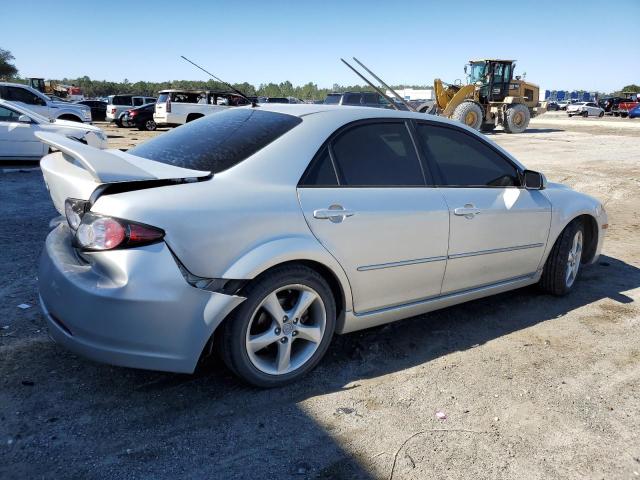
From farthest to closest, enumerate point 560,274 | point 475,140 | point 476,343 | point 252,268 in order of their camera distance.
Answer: point 560,274, point 475,140, point 476,343, point 252,268

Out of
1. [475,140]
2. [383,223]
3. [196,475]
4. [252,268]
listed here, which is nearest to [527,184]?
[475,140]

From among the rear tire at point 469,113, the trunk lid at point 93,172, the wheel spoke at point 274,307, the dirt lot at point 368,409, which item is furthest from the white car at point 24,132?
the rear tire at point 469,113

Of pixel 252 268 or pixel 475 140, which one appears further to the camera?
pixel 475 140

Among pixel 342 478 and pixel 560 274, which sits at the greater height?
pixel 560 274

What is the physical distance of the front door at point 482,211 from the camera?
3.53 metres

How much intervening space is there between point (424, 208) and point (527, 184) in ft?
3.86

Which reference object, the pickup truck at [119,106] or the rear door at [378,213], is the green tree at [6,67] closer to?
the pickup truck at [119,106]

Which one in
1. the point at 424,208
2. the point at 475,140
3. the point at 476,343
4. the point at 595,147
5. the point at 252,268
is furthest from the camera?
the point at 595,147

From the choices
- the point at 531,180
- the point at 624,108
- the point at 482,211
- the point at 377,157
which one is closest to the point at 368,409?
the point at 377,157

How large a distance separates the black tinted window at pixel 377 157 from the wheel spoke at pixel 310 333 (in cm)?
86

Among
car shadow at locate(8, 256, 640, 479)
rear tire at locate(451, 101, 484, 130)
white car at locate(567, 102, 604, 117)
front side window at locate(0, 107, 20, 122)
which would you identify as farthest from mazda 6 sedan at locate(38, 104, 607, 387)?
white car at locate(567, 102, 604, 117)

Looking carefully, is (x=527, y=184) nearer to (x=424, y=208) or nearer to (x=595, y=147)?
(x=424, y=208)

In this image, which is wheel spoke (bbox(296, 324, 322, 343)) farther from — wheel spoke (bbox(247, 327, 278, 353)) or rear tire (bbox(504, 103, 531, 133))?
rear tire (bbox(504, 103, 531, 133))

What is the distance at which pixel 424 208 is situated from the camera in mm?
3305
